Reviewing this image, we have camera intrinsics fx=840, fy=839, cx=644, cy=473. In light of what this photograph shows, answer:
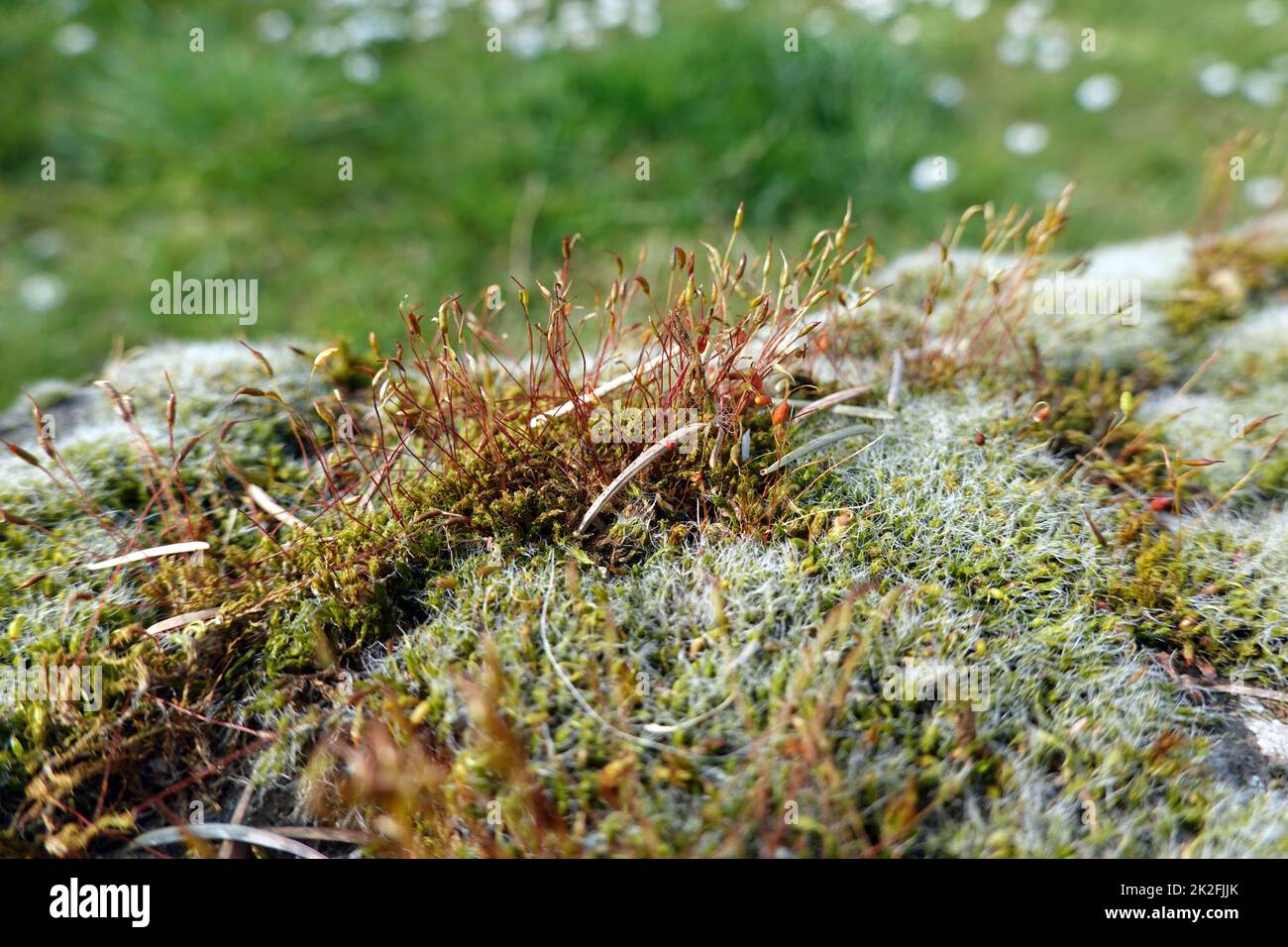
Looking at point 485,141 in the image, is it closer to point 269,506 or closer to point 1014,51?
point 269,506

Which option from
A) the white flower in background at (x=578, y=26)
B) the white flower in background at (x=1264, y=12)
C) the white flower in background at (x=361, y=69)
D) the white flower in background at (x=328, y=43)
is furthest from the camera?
the white flower in background at (x=1264, y=12)

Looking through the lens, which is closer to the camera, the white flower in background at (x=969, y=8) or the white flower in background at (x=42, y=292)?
the white flower in background at (x=42, y=292)

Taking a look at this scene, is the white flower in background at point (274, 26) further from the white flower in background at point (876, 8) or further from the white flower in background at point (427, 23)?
the white flower in background at point (876, 8)

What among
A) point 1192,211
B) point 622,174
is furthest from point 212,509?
point 1192,211

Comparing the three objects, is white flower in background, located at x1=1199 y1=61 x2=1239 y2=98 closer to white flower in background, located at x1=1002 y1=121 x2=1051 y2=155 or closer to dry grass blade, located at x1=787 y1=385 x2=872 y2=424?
white flower in background, located at x1=1002 y1=121 x2=1051 y2=155

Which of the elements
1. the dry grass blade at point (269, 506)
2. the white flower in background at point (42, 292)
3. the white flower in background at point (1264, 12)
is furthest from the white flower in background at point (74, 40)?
the white flower in background at point (1264, 12)

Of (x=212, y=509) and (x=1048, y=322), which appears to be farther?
(x=1048, y=322)

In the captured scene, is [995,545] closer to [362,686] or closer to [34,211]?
[362,686]
